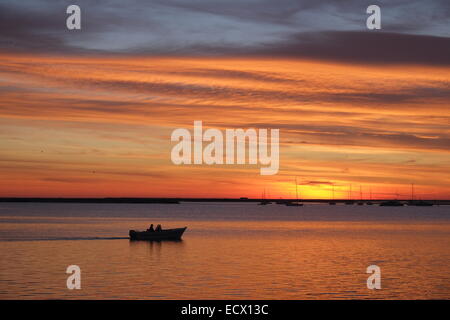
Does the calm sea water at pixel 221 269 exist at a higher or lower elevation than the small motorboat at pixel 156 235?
lower

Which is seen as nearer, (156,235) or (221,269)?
(221,269)

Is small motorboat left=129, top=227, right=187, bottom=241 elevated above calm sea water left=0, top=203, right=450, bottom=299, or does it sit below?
above

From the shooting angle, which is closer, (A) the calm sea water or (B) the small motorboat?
(A) the calm sea water

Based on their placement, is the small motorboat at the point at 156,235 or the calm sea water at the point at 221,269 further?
the small motorboat at the point at 156,235

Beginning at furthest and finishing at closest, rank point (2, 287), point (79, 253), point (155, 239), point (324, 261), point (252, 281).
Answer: point (155, 239), point (79, 253), point (324, 261), point (252, 281), point (2, 287)

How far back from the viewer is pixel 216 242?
96.2 m
